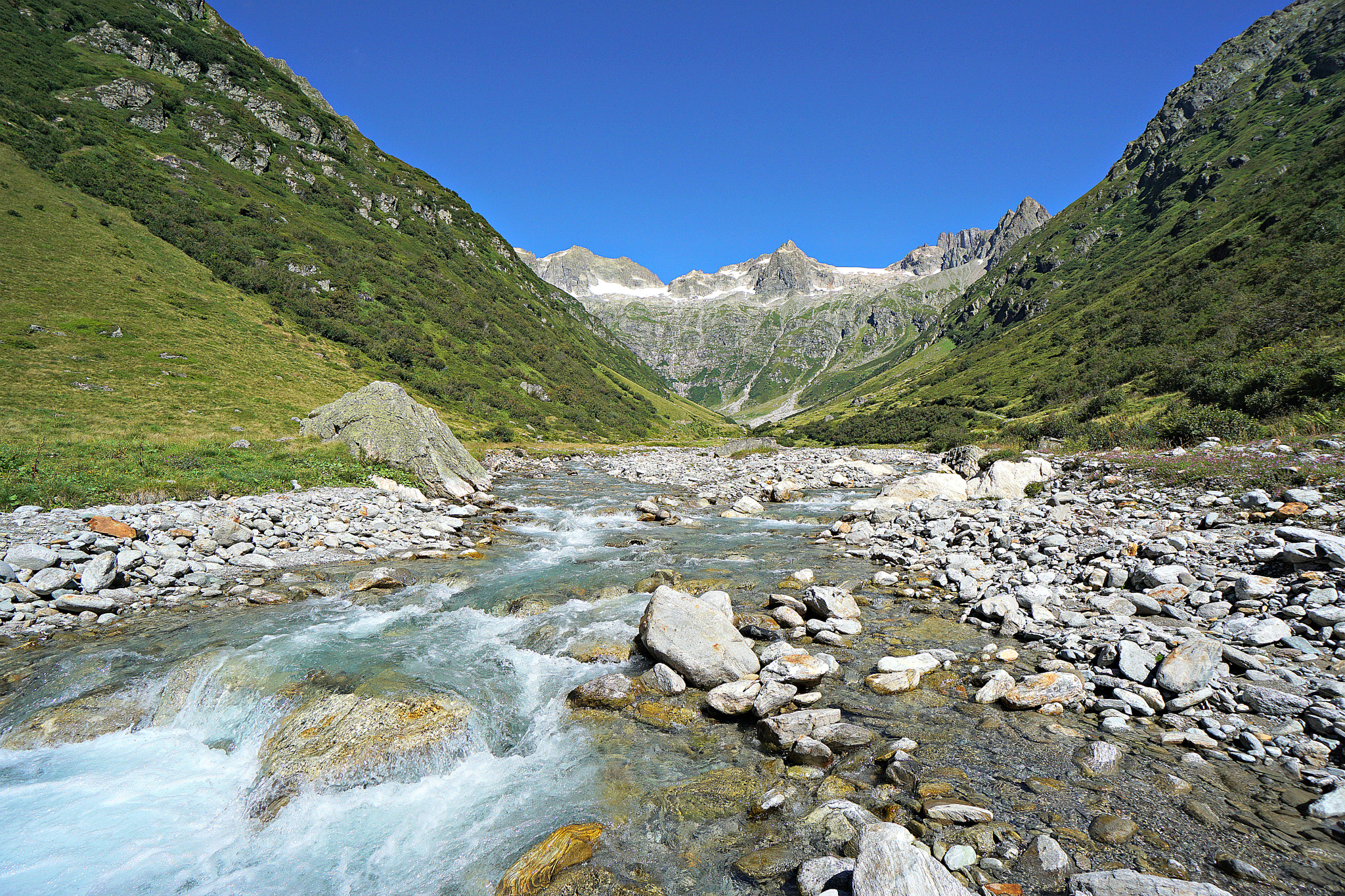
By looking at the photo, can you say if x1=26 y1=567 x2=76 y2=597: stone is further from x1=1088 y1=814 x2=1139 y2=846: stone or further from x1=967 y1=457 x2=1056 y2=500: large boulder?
x1=967 y1=457 x2=1056 y2=500: large boulder

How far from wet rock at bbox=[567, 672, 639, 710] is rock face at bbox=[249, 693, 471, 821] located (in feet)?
6.43

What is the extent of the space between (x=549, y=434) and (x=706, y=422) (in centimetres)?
10243

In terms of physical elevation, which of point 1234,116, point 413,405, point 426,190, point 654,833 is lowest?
point 654,833

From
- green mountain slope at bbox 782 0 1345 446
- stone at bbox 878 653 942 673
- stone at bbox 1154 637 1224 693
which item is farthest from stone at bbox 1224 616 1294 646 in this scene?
green mountain slope at bbox 782 0 1345 446

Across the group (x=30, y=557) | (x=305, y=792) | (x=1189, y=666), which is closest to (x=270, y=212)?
(x=30, y=557)

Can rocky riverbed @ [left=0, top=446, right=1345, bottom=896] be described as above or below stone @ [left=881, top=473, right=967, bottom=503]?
below

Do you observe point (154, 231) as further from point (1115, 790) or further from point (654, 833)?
point (1115, 790)

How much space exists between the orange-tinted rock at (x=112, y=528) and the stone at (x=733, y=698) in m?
16.7

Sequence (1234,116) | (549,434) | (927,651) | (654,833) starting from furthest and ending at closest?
(1234,116), (549,434), (927,651), (654,833)

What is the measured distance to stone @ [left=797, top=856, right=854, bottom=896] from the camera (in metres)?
4.79

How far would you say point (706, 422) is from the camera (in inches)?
7008

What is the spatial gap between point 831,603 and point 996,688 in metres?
3.98

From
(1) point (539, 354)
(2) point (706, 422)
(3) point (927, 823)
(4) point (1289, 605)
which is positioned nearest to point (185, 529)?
(3) point (927, 823)

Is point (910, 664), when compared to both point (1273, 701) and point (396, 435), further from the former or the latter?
point (396, 435)
